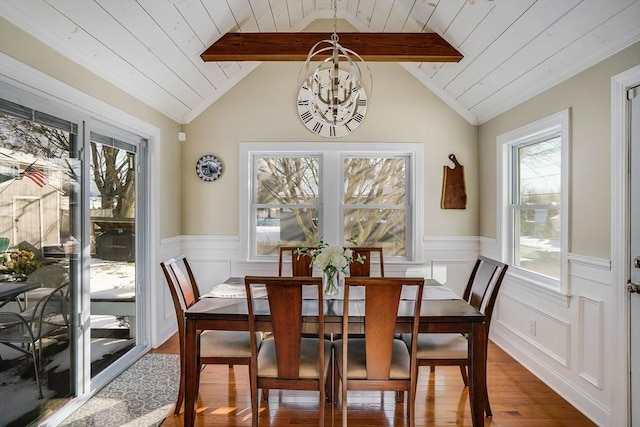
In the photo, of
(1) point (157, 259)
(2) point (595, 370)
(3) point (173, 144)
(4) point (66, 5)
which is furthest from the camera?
(3) point (173, 144)

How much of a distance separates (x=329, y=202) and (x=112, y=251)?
2.11m

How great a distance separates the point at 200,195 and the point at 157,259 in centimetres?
87

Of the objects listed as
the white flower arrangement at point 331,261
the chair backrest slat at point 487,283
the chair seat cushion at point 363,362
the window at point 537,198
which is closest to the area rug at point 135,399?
the chair seat cushion at point 363,362

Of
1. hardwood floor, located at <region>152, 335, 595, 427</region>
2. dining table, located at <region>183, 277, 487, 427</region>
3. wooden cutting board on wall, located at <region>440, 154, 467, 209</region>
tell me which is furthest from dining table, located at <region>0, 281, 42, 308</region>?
wooden cutting board on wall, located at <region>440, 154, 467, 209</region>

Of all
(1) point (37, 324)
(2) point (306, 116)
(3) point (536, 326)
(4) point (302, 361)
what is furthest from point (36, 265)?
(3) point (536, 326)

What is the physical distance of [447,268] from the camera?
13.1 feet

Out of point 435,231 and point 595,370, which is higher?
point 435,231

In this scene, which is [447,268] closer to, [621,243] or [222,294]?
[621,243]

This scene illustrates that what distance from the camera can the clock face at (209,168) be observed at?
394 cm

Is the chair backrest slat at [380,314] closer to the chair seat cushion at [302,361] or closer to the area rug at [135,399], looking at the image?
the chair seat cushion at [302,361]

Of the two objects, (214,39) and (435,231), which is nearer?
(214,39)

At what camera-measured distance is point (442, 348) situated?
2.28 meters

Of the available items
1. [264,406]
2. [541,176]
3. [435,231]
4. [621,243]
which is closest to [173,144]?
[264,406]

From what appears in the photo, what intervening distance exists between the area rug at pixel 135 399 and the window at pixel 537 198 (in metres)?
2.95
